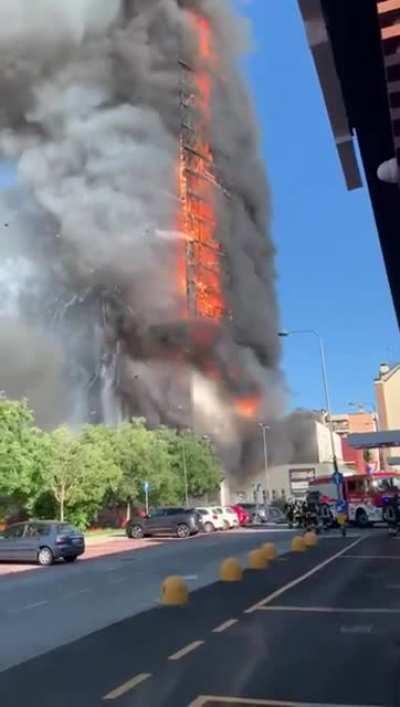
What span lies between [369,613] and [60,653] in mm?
4410

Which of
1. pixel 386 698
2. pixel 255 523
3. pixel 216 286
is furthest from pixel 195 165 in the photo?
pixel 386 698

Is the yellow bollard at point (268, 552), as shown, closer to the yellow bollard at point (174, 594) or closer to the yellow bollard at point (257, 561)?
the yellow bollard at point (257, 561)

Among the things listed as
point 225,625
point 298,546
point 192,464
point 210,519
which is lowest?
point 225,625

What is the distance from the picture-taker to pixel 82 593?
13.2 meters

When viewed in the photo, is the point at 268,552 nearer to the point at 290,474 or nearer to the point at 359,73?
the point at 359,73

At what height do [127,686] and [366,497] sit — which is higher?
[366,497]

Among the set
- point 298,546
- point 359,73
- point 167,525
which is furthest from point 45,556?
point 359,73

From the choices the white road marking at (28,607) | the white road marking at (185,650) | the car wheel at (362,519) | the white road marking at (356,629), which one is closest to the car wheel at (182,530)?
the car wheel at (362,519)

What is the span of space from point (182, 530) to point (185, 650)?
2704cm

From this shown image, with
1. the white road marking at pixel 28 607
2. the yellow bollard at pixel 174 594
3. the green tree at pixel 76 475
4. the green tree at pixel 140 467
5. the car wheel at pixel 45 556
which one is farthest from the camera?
the green tree at pixel 140 467

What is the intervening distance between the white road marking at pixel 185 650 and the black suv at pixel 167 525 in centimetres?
2662

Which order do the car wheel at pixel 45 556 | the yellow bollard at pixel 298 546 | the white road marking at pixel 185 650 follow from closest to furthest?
the white road marking at pixel 185 650 → the yellow bollard at pixel 298 546 → the car wheel at pixel 45 556

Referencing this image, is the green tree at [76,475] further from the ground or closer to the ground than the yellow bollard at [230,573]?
further from the ground

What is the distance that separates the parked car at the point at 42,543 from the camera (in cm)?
2134
